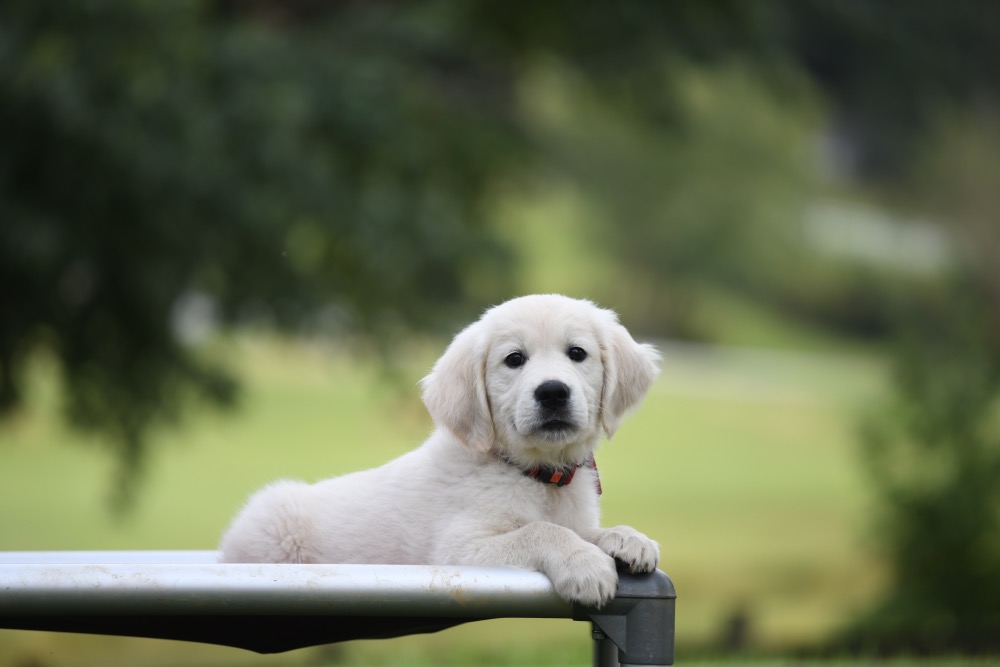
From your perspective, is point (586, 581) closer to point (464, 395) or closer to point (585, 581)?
point (585, 581)

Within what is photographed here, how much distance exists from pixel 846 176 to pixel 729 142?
491 centimetres

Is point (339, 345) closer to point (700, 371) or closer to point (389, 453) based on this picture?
point (389, 453)

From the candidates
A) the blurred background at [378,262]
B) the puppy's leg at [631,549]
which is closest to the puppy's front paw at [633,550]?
the puppy's leg at [631,549]

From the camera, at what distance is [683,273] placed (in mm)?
32156

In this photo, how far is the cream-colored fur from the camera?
3375 millimetres

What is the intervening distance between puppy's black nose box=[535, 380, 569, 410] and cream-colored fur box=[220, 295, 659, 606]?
1cm

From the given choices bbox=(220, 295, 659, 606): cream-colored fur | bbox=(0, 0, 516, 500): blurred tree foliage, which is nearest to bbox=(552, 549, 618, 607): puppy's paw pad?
bbox=(220, 295, 659, 606): cream-colored fur

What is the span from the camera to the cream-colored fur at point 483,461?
3375 millimetres

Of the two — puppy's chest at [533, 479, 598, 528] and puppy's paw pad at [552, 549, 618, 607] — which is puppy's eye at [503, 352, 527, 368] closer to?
puppy's chest at [533, 479, 598, 528]

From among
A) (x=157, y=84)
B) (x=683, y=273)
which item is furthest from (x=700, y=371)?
(x=157, y=84)

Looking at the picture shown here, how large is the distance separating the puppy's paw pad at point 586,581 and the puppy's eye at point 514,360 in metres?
0.81

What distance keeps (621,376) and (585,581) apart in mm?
983

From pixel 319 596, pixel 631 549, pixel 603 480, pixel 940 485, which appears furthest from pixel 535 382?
pixel 603 480

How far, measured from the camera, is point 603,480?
42.6 ft
